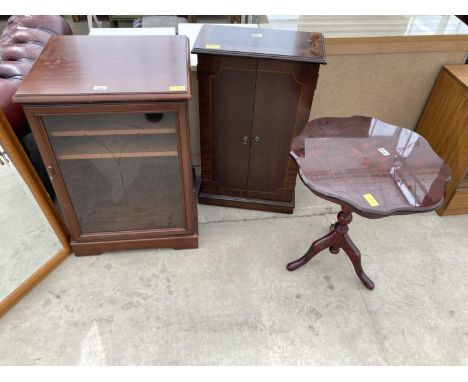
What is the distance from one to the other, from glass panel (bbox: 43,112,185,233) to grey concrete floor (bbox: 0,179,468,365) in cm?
30

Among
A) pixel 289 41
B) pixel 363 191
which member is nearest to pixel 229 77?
pixel 289 41

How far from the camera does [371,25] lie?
8.37 feet

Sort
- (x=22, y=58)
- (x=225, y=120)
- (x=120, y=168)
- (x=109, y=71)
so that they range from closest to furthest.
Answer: (x=109, y=71)
(x=120, y=168)
(x=225, y=120)
(x=22, y=58)

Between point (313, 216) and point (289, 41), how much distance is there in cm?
124

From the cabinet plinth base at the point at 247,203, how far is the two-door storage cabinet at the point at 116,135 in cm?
38

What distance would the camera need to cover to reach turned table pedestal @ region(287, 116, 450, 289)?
1605 mm

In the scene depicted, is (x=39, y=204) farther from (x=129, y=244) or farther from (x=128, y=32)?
(x=128, y=32)

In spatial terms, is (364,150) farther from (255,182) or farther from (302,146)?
(255,182)

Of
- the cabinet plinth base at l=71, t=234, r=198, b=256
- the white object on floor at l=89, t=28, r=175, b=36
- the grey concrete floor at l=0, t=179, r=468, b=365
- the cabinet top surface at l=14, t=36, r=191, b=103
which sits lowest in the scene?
the grey concrete floor at l=0, t=179, r=468, b=365

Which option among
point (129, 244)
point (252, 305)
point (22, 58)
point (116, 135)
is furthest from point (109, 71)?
point (252, 305)

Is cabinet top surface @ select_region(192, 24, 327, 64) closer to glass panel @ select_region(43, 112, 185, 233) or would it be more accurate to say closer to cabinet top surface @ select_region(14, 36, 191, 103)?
cabinet top surface @ select_region(14, 36, 191, 103)

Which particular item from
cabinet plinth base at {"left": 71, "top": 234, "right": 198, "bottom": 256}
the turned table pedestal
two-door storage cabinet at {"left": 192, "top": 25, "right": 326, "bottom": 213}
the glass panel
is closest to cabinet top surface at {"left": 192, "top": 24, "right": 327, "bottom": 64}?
two-door storage cabinet at {"left": 192, "top": 25, "right": 326, "bottom": 213}

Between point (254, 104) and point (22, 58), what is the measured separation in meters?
1.72

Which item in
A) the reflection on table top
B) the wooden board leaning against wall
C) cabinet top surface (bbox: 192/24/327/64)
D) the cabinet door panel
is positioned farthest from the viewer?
the reflection on table top
